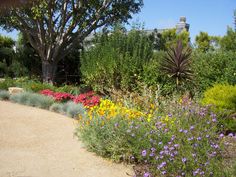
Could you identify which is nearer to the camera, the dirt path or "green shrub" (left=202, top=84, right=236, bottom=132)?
the dirt path

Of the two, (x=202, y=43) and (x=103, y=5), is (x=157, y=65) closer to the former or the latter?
(x=103, y=5)

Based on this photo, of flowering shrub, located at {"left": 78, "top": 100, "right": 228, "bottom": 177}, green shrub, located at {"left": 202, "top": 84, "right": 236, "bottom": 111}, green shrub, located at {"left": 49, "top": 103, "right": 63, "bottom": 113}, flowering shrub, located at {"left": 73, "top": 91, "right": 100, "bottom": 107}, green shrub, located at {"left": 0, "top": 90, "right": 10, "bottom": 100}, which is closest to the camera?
flowering shrub, located at {"left": 78, "top": 100, "right": 228, "bottom": 177}

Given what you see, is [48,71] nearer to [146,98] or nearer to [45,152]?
[146,98]

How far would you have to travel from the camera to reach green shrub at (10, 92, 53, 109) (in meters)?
11.2

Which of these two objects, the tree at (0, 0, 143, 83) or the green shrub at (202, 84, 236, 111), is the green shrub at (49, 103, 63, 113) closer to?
the green shrub at (202, 84, 236, 111)

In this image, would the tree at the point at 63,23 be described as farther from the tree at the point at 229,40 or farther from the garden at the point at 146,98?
the tree at the point at 229,40

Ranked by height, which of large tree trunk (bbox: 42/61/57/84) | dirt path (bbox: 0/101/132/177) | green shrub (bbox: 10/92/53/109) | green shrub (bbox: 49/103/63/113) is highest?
large tree trunk (bbox: 42/61/57/84)

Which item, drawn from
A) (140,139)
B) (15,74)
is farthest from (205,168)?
(15,74)

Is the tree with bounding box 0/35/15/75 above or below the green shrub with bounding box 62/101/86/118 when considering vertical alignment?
above

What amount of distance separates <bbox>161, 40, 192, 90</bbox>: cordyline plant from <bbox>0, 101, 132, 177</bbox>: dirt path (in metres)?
3.81

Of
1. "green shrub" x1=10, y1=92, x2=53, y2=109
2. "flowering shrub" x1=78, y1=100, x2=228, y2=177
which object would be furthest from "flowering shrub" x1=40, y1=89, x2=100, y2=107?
"flowering shrub" x1=78, y1=100, x2=228, y2=177

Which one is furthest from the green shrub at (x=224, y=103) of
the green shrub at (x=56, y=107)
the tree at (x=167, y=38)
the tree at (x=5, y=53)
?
the tree at (x=5, y=53)

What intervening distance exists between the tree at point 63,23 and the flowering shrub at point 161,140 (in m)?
9.80

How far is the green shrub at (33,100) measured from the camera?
11.2 meters
